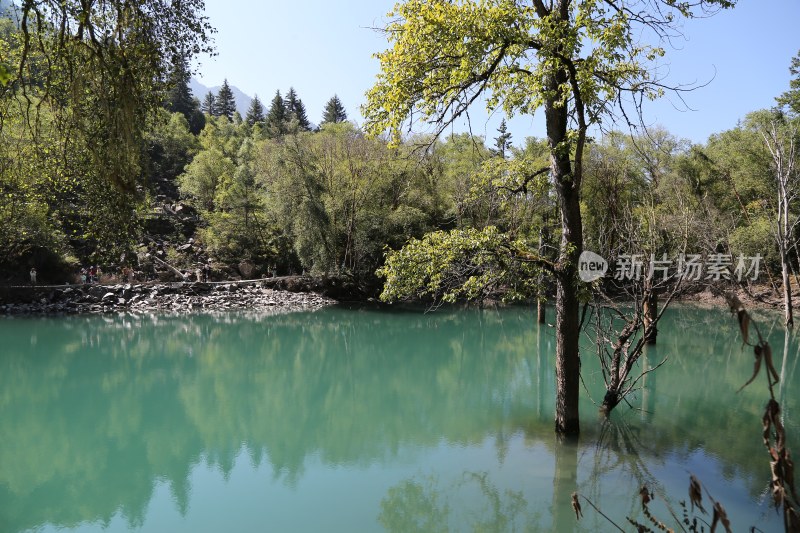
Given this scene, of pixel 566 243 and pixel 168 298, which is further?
pixel 168 298

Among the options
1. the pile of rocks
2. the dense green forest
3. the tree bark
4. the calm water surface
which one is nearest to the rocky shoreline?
the pile of rocks

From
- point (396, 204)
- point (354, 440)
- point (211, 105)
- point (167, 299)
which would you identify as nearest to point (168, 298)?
point (167, 299)

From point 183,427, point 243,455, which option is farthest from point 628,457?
point 183,427

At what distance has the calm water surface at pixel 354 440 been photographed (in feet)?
19.2

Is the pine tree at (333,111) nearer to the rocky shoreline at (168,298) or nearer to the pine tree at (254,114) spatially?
the pine tree at (254,114)

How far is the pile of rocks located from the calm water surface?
6422mm

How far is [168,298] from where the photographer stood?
76.2 ft

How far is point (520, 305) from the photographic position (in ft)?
84.3

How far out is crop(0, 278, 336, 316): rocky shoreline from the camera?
848 inches

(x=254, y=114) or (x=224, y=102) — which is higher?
(x=224, y=102)

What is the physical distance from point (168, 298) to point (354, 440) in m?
17.5

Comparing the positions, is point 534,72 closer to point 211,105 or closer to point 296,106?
point 296,106

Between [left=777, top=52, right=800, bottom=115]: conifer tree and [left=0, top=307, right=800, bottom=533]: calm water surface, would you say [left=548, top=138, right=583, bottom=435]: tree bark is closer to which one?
[left=0, top=307, right=800, bottom=533]: calm water surface

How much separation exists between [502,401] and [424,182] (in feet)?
56.5
